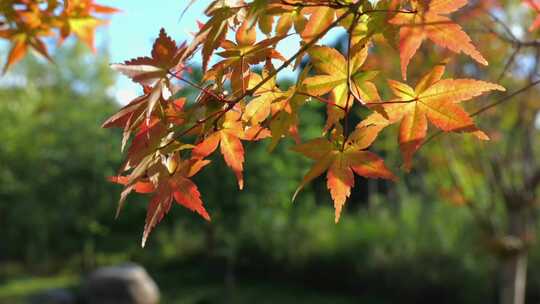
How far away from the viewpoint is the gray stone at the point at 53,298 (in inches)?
268

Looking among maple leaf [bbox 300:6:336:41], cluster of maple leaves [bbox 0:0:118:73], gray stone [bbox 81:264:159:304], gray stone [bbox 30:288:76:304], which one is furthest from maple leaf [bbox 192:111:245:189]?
gray stone [bbox 30:288:76:304]

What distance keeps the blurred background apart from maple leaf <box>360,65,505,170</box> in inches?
108

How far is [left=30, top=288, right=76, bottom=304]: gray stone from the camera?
268 inches

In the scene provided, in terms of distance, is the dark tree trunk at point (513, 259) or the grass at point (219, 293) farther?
the grass at point (219, 293)

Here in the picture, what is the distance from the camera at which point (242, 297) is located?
6941 millimetres

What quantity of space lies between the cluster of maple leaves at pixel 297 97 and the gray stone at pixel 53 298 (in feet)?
22.1

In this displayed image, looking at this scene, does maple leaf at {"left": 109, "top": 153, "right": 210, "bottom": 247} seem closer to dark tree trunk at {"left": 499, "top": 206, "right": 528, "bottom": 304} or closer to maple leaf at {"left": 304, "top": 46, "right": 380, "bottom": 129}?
maple leaf at {"left": 304, "top": 46, "right": 380, "bottom": 129}

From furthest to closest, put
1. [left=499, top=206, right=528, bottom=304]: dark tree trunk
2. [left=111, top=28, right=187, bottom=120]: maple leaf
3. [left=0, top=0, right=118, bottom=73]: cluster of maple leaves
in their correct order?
[left=499, top=206, right=528, bottom=304]: dark tree trunk → [left=0, top=0, right=118, bottom=73]: cluster of maple leaves → [left=111, top=28, right=187, bottom=120]: maple leaf

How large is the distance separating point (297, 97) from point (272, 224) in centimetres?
759

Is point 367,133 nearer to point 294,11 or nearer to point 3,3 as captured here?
point 294,11

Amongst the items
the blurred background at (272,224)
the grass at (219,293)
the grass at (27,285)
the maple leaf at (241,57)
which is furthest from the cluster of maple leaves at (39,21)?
the grass at (27,285)

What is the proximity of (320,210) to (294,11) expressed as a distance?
775cm

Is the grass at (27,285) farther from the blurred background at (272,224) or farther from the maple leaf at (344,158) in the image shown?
the maple leaf at (344,158)

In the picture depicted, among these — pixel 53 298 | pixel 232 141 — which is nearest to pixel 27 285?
pixel 53 298
